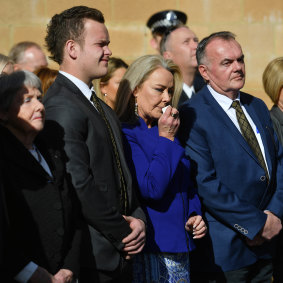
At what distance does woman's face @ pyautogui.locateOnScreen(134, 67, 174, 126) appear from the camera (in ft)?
12.6

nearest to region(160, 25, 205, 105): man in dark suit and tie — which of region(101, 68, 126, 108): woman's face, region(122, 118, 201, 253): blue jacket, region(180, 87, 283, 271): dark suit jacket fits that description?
region(101, 68, 126, 108): woman's face

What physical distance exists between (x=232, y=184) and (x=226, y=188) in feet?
0.27

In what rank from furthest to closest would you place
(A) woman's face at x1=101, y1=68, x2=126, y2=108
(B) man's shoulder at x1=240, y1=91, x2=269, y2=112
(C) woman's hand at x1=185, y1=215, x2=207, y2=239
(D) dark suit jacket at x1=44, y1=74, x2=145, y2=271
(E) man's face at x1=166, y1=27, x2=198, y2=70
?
1. (E) man's face at x1=166, y1=27, x2=198, y2=70
2. (A) woman's face at x1=101, y1=68, x2=126, y2=108
3. (B) man's shoulder at x1=240, y1=91, x2=269, y2=112
4. (C) woman's hand at x1=185, y1=215, x2=207, y2=239
5. (D) dark suit jacket at x1=44, y1=74, x2=145, y2=271

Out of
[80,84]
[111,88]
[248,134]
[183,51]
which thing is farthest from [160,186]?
[183,51]

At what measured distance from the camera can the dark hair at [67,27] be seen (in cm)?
333

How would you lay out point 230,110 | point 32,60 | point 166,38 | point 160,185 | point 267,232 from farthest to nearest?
point 166,38
point 32,60
point 230,110
point 267,232
point 160,185

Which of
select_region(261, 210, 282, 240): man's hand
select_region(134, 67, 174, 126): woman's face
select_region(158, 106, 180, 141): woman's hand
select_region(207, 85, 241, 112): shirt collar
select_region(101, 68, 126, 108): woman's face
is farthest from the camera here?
select_region(101, 68, 126, 108): woman's face

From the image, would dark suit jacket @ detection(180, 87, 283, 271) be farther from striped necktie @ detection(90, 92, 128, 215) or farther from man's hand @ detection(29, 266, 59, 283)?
man's hand @ detection(29, 266, 59, 283)

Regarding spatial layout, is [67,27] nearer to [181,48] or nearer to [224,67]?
[224,67]

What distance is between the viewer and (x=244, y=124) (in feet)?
13.6

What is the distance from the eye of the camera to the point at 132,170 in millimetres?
3607

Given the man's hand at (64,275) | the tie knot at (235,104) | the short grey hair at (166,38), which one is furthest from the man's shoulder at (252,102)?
the man's hand at (64,275)

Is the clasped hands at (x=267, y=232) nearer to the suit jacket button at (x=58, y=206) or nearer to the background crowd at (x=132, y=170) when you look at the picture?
the background crowd at (x=132, y=170)

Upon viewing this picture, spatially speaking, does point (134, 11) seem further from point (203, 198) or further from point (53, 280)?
point (53, 280)
